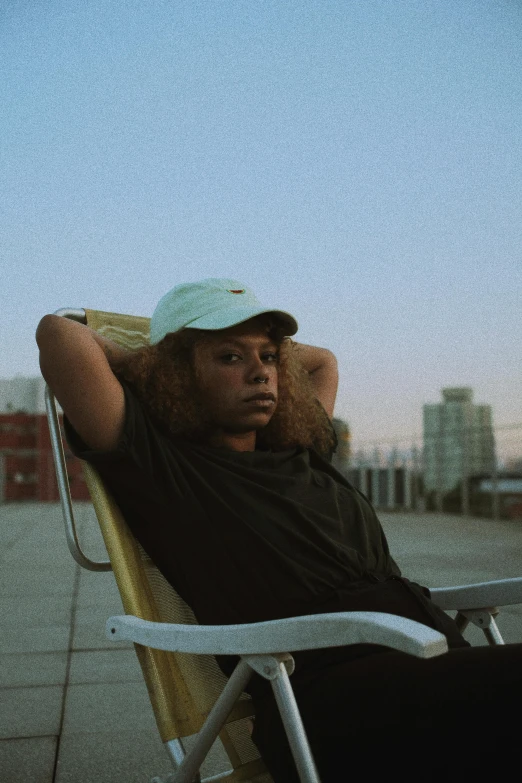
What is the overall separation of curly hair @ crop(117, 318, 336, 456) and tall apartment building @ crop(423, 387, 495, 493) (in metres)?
8.94

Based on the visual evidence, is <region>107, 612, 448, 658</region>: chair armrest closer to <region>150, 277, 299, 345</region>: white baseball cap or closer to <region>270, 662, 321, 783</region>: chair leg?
<region>270, 662, 321, 783</region>: chair leg

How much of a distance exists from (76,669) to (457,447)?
31.3ft

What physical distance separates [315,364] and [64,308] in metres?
0.84

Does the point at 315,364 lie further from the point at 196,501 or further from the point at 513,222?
the point at 513,222

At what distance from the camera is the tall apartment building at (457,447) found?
1152 centimetres

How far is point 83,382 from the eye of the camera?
191 centimetres

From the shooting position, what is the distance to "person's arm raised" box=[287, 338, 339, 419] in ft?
8.54

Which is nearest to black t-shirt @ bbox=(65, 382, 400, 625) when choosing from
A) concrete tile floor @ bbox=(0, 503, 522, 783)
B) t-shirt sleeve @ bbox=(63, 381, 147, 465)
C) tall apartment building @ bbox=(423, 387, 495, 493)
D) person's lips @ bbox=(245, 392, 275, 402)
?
t-shirt sleeve @ bbox=(63, 381, 147, 465)

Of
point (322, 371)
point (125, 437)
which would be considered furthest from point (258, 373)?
point (322, 371)

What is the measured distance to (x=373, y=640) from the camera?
3.95ft

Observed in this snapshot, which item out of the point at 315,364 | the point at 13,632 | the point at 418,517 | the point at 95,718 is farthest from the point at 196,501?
the point at 418,517

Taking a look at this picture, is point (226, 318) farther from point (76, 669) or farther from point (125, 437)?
point (76, 669)

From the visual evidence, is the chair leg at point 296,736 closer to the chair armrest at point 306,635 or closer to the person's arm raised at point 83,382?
the chair armrest at point 306,635

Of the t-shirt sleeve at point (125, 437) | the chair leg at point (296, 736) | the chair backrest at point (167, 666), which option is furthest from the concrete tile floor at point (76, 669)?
the chair leg at point (296, 736)
